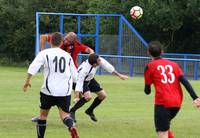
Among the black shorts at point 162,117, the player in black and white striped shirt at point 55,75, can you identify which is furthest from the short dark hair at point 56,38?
the black shorts at point 162,117

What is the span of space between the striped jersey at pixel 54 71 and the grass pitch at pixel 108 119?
147 centimetres

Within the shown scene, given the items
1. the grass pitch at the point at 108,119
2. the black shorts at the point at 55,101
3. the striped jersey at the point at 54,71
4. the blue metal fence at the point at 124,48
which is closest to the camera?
the striped jersey at the point at 54,71

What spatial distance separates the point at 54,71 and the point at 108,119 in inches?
170

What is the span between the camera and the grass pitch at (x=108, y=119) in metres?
11.9

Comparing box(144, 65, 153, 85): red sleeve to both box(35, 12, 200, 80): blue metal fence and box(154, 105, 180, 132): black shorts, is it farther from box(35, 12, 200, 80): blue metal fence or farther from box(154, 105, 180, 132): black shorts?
box(35, 12, 200, 80): blue metal fence

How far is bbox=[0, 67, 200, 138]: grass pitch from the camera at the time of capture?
11.9 metres

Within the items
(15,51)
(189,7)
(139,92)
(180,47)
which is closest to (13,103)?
(139,92)

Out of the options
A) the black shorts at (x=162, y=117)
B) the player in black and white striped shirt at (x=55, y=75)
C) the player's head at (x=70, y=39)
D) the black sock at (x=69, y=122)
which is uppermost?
the player's head at (x=70, y=39)

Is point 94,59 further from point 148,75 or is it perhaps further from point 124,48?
point 124,48

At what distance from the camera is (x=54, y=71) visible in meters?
10.2

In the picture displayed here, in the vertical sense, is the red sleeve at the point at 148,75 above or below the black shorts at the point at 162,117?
above

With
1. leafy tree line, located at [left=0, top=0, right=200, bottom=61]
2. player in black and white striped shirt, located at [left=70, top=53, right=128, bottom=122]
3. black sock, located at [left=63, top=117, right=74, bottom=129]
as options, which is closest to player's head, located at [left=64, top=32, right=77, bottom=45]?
player in black and white striped shirt, located at [left=70, top=53, right=128, bottom=122]

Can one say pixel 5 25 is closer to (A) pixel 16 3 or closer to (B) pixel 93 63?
(A) pixel 16 3

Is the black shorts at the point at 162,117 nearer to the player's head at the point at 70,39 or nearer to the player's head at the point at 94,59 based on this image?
the player's head at the point at 94,59
